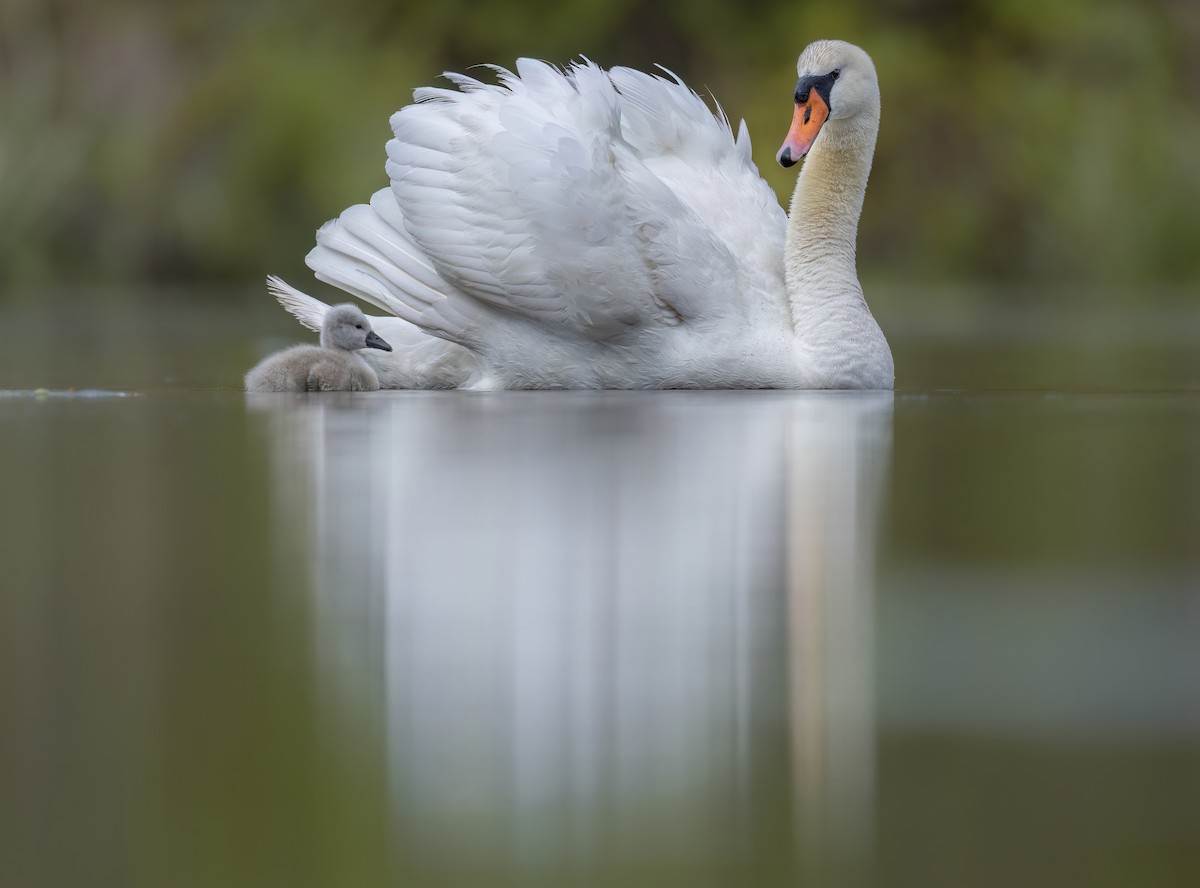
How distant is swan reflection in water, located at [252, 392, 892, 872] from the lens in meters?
2.07

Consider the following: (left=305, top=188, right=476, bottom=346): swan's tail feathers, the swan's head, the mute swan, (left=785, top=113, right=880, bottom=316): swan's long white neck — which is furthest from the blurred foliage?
(left=305, top=188, right=476, bottom=346): swan's tail feathers

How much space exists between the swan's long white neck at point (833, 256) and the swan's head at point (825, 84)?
6.1 inches

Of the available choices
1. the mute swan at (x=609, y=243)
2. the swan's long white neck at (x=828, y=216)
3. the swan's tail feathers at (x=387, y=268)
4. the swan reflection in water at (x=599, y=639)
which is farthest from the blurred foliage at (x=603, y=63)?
the swan reflection in water at (x=599, y=639)

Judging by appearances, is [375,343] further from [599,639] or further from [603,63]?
[603,63]

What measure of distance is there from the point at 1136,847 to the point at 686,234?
17.4 ft

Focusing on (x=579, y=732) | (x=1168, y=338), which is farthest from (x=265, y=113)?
(x=579, y=732)

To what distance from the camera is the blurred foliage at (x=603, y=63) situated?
68.2ft

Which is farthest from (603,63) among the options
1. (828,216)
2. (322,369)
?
(322,369)

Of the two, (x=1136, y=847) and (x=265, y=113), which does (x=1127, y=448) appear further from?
(x=265, y=113)

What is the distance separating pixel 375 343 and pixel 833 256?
6.16ft

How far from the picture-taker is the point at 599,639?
279cm

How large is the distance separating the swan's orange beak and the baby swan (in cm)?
191

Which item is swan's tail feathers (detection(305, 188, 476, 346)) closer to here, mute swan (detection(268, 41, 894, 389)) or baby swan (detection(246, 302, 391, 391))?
mute swan (detection(268, 41, 894, 389))

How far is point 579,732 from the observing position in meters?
2.34
